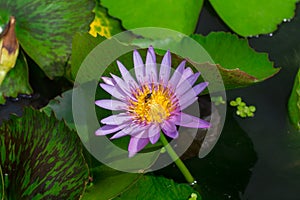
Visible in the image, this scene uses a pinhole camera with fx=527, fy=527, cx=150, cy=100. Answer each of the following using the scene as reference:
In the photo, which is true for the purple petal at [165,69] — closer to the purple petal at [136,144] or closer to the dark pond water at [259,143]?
the purple petal at [136,144]

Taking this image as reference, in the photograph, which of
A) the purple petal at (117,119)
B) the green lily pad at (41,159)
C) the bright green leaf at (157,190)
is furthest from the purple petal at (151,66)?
the bright green leaf at (157,190)

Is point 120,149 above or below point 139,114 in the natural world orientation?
below

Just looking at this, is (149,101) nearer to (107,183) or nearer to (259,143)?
(107,183)

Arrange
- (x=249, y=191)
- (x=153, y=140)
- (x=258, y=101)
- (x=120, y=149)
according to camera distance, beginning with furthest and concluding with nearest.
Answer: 1. (x=258, y=101)
2. (x=249, y=191)
3. (x=120, y=149)
4. (x=153, y=140)

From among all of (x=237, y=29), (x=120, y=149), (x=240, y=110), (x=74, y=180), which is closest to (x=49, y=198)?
(x=74, y=180)

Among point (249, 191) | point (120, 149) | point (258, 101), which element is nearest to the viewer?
point (120, 149)

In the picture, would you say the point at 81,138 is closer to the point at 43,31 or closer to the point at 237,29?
the point at 43,31

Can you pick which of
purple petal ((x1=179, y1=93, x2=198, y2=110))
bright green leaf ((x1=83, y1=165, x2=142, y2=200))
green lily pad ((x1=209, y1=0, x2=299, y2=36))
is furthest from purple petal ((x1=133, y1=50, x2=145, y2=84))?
green lily pad ((x1=209, y1=0, x2=299, y2=36))
